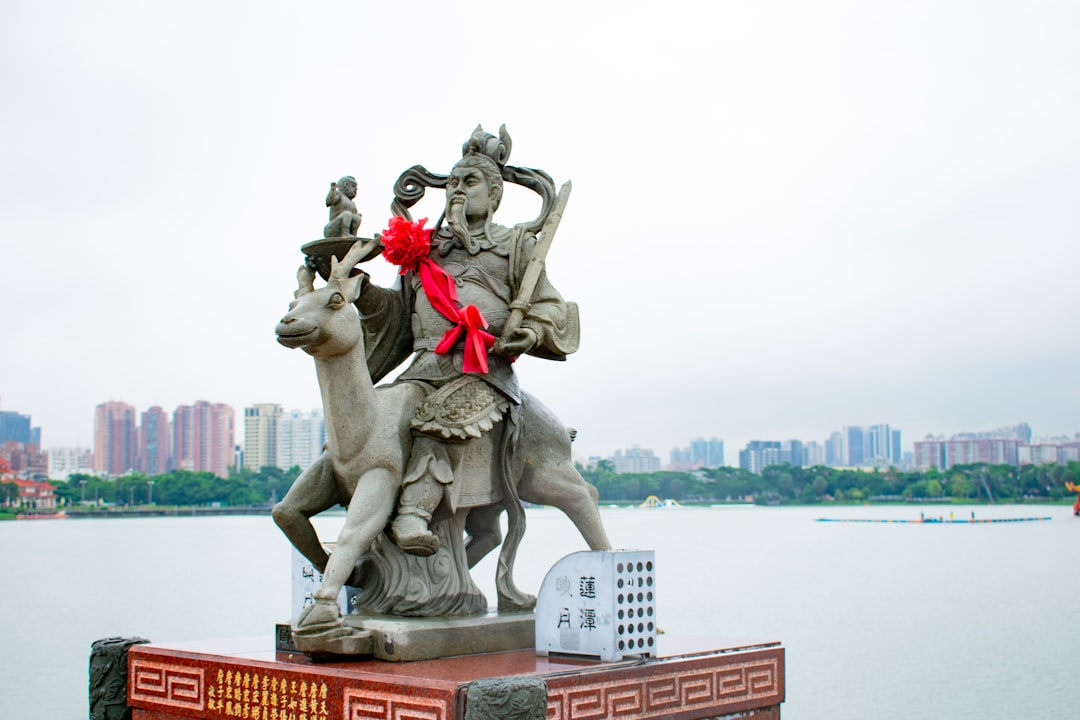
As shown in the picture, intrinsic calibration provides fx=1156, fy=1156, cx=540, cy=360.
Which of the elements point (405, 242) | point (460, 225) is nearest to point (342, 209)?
point (405, 242)

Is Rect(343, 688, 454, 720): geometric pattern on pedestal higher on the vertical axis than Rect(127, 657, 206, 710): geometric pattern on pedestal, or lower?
higher

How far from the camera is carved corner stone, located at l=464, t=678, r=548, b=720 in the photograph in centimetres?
373

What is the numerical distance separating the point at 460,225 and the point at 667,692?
2.16 meters

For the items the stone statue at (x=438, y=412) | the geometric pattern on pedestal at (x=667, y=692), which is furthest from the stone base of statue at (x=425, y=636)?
the geometric pattern on pedestal at (x=667, y=692)

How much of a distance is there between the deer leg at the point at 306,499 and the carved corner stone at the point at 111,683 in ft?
3.07

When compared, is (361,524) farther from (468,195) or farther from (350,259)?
(468,195)

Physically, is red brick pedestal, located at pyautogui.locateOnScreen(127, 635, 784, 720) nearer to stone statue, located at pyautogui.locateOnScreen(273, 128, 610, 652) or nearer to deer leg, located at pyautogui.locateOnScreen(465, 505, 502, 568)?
stone statue, located at pyautogui.locateOnScreen(273, 128, 610, 652)

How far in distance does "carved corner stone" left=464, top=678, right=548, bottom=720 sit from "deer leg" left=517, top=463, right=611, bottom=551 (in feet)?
4.28

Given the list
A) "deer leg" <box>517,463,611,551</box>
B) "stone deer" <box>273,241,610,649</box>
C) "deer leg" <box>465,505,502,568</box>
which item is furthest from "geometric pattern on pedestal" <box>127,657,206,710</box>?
"deer leg" <box>517,463,611,551</box>

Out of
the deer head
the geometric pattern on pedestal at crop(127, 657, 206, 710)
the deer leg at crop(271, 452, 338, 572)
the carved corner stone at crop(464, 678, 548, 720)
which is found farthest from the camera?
the deer leg at crop(271, 452, 338, 572)

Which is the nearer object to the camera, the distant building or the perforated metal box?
the perforated metal box

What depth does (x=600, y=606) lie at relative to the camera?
4.46 m

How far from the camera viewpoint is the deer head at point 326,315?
439 cm

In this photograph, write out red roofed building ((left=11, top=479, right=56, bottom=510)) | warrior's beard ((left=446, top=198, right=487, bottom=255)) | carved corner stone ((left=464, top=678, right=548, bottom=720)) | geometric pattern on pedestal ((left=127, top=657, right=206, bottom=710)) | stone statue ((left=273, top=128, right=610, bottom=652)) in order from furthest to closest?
1. red roofed building ((left=11, top=479, right=56, bottom=510))
2. warrior's beard ((left=446, top=198, right=487, bottom=255))
3. geometric pattern on pedestal ((left=127, top=657, right=206, bottom=710))
4. stone statue ((left=273, top=128, right=610, bottom=652))
5. carved corner stone ((left=464, top=678, right=548, bottom=720))
